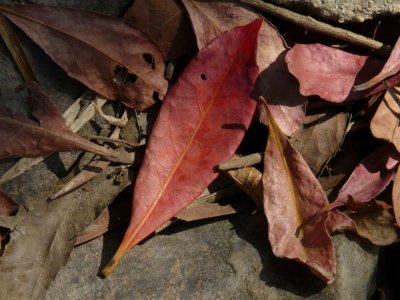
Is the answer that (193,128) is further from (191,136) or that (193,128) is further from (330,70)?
(330,70)

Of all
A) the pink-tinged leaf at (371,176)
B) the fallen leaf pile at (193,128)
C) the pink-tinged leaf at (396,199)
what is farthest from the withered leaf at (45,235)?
the pink-tinged leaf at (396,199)

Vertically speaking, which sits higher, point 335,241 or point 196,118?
point 196,118

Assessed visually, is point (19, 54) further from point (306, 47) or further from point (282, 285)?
point (282, 285)

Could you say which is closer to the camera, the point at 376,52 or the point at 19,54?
the point at 19,54

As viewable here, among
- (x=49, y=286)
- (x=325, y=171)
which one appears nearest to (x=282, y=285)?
(x=325, y=171)

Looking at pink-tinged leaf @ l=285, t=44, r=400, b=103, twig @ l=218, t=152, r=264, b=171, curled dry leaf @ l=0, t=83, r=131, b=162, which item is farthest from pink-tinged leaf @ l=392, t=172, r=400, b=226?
curled dry leaf @ l=0, t=83, r=131, b=162

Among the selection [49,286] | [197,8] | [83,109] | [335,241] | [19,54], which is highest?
[197,8]
